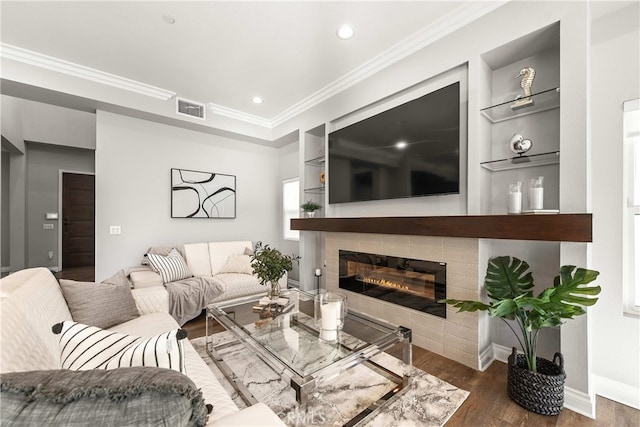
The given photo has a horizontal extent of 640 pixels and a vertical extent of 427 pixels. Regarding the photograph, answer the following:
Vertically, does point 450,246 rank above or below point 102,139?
below

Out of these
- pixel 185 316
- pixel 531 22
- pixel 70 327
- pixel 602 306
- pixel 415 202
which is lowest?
pixel 185 316

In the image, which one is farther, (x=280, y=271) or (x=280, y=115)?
(x=280, y=115)

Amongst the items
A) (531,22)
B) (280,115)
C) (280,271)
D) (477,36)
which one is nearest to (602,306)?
(531,22)

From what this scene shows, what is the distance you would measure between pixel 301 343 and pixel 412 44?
2663 millimetres

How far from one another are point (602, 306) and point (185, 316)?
349 centimetres

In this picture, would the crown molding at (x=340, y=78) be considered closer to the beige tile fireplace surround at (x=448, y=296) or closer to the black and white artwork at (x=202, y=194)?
the black and white artwork at (x=202, y=194)

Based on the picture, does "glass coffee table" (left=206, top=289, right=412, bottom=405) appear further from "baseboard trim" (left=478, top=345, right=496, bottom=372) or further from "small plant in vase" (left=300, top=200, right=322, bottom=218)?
"small plant in vase" (left=300, top=200, right=322, bottom=218)

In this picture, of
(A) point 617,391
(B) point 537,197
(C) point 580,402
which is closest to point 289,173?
(B) point 537,197

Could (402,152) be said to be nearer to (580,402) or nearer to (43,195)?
(580,402)

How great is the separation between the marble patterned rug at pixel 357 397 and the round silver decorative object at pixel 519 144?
1.71 meters

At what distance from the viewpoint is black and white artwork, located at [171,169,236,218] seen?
3.85 meters

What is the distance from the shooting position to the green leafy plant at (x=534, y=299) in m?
1.46

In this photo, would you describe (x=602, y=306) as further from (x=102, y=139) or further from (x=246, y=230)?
(x=102, y=139)

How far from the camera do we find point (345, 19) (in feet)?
7.18
